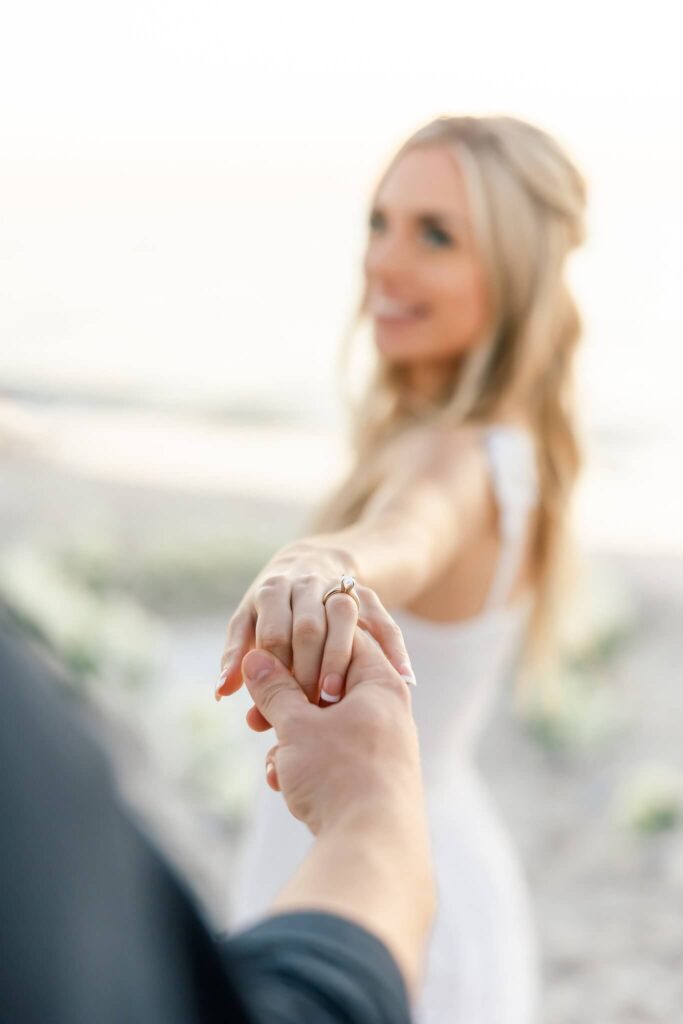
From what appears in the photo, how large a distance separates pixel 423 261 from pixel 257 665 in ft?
2.11

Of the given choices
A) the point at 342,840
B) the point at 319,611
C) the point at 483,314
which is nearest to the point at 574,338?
the point at 483,314

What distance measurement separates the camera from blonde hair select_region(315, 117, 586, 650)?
1.13 meters

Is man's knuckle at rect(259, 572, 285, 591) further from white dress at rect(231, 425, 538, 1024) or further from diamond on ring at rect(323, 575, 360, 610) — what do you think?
white dress at rect(231, 425, 538, 1024)

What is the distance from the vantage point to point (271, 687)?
0.58m

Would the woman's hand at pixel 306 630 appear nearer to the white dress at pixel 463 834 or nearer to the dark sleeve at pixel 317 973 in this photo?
the dark sleeve at pixel 317 973

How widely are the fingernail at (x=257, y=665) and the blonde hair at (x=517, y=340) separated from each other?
0.58 meters

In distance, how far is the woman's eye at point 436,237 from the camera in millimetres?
1118

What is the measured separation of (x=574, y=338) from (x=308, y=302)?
10155 mm

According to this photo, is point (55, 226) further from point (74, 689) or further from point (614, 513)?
point (74, 689)

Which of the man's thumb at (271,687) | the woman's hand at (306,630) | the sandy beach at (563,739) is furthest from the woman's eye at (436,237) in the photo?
the man's thumb at (271,687)

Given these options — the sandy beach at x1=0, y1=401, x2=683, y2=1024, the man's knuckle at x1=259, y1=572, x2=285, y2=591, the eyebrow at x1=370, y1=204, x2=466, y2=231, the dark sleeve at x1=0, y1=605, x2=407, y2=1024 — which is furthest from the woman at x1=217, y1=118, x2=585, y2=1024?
the dark sleeve at x1=0, y1=605, x2=407, y2=1024

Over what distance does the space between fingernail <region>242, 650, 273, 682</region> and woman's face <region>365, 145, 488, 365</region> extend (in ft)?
1.98

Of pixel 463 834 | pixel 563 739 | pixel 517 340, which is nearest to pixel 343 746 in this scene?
pixel 517 340

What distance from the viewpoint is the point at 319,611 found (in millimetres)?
641
